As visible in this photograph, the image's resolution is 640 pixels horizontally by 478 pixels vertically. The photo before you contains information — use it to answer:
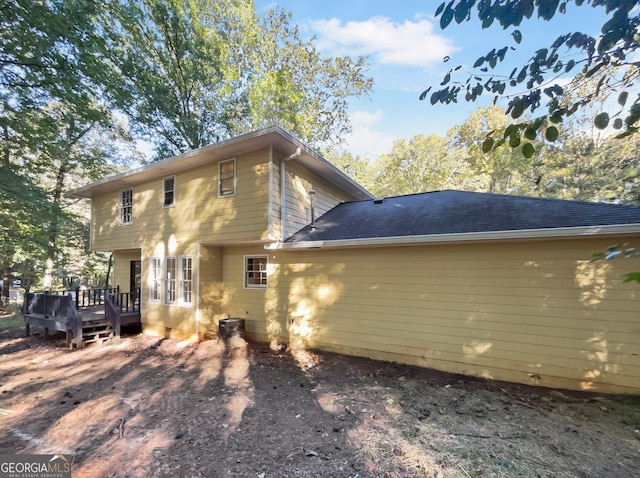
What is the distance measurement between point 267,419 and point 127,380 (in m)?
3.33

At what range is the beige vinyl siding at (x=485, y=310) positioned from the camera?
460 cm

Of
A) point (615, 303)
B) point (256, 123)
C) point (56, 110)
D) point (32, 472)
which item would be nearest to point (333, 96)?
point (256, 123)

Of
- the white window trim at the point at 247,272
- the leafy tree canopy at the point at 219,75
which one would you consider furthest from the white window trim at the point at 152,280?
the leafy tree canopy at the point at 219,75

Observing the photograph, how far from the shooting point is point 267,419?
13.1ft

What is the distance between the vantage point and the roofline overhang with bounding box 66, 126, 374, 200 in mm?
6840

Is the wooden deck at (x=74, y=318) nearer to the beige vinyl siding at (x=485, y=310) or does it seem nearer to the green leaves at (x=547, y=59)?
the beige vinyl siding at (x=485, y=310)

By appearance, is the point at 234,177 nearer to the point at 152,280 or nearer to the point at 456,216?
the point at 152,280

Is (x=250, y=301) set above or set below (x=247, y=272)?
below

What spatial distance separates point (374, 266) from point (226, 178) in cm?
452

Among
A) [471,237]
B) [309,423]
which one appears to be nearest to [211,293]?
[309,423]

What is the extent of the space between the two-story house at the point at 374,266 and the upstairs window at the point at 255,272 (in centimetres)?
4

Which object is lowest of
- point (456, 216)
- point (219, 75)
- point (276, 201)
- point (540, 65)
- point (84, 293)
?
point (84, 293)

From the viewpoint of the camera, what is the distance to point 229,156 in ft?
25.7

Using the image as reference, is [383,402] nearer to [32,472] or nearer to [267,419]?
[267,419]
